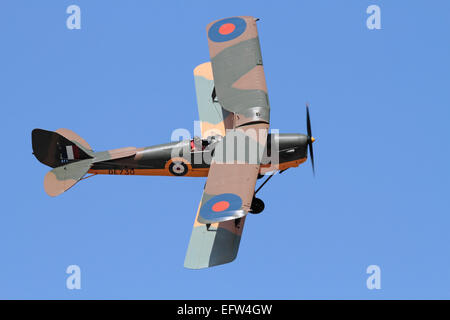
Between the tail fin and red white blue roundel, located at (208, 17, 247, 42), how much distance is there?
5.37m

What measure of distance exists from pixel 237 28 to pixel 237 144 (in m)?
4.97

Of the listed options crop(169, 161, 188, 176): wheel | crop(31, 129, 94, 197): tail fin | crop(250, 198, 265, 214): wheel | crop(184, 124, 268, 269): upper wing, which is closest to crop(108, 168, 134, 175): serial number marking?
crop(31, 129, 94, 197): tail fin

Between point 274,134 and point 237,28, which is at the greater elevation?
point 237,28

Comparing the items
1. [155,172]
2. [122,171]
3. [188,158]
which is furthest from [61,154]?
[188,158]

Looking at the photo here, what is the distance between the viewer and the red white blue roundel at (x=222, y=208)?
71.1 feet

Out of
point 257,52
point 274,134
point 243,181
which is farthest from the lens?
point 257,52

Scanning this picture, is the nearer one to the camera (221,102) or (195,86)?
(221,102)

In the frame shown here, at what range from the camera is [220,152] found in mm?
23734

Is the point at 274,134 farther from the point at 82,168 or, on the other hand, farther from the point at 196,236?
the point at 82,168

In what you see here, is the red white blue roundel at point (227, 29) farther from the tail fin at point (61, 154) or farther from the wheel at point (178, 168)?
Answer: the tail fin at point (61, 154)

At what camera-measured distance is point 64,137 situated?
25.0 metres

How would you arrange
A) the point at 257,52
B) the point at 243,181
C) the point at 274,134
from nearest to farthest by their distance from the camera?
the point at 243,181
the point at 274,134
the point at 257,52

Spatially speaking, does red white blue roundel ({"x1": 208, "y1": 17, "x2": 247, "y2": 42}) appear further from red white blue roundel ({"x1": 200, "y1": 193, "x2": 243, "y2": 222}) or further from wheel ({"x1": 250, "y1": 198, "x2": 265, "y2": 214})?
red white blue roundel ({"x1": 200, "y1": 193, "x2": 243, "y2": 222})

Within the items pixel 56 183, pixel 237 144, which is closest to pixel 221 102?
pixel 237 144
